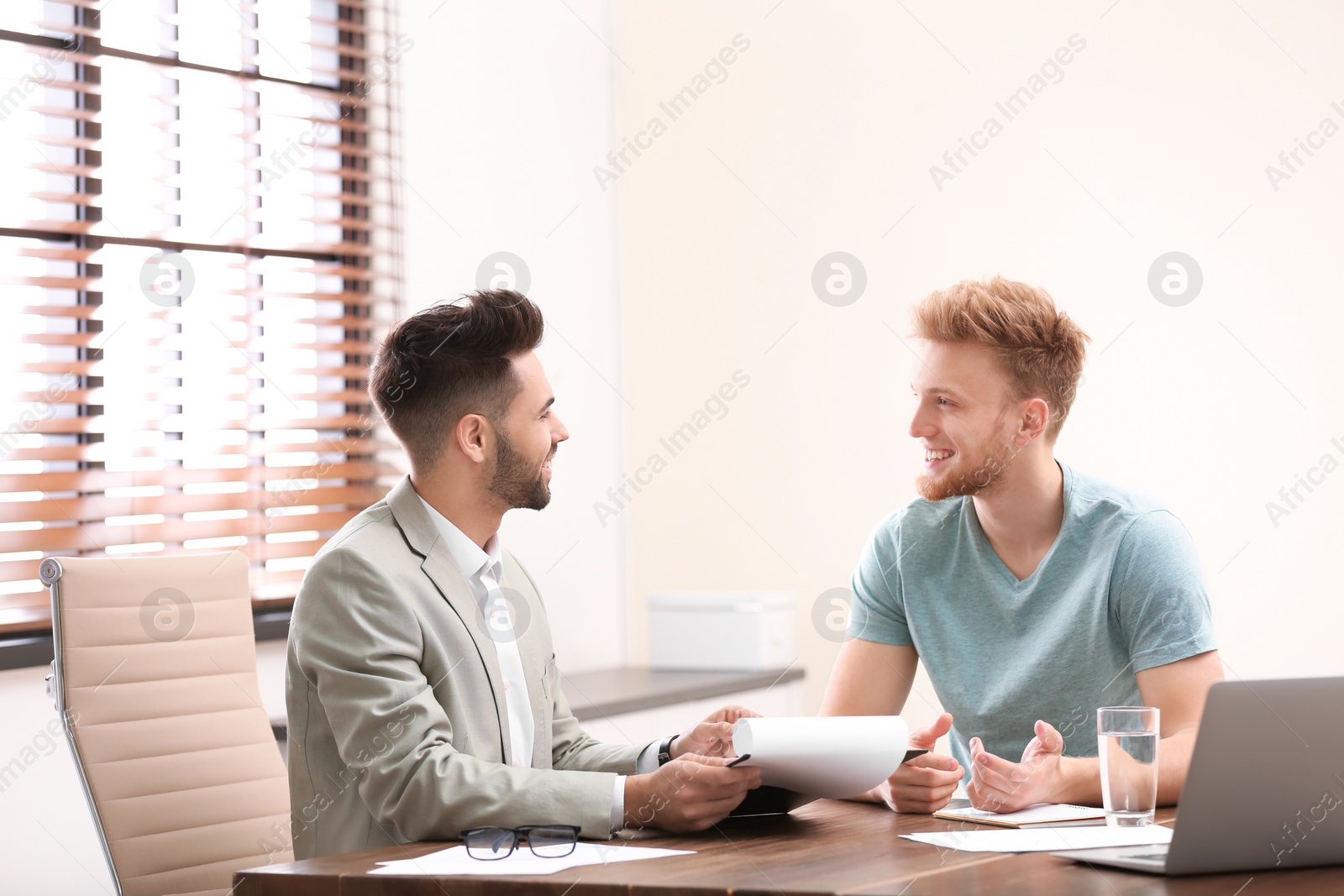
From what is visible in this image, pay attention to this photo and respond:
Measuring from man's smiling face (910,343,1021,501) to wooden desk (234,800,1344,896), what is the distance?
2.32ft

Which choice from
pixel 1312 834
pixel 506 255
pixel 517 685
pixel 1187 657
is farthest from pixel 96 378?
pixel 1312 834

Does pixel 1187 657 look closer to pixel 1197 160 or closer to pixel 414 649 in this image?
pixel 414 649

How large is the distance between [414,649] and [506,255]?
8.08 ft

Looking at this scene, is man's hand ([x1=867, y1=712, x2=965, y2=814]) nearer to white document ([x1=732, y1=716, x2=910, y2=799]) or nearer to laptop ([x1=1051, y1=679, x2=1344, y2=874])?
white document ([x1=732, y1=716, x2=910, y2=799])

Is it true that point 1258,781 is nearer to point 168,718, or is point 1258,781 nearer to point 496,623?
point 496,623

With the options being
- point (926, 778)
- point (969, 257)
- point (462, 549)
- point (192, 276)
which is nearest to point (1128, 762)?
point (926, 778)

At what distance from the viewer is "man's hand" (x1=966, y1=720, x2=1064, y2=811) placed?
1496 mm

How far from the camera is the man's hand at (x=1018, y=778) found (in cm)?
150

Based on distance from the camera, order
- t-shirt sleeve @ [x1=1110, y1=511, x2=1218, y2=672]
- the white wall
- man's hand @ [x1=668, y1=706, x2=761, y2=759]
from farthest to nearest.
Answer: the white wall
t-shirt sleeve @ [x1=1110, y1=511, x2=1218, y2=672]
man's hand @ [x1=668, y1=706, x2=761, y2=759]

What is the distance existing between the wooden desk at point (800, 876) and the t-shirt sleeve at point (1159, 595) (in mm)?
533

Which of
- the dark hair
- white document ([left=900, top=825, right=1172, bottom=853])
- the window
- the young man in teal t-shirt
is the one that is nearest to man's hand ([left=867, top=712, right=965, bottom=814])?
white document ([left=900, top=825, right=1172, bottom=853])

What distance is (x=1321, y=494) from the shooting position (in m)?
2.98

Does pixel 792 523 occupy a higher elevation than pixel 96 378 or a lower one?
lower

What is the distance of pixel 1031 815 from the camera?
Result: 1491 mm
